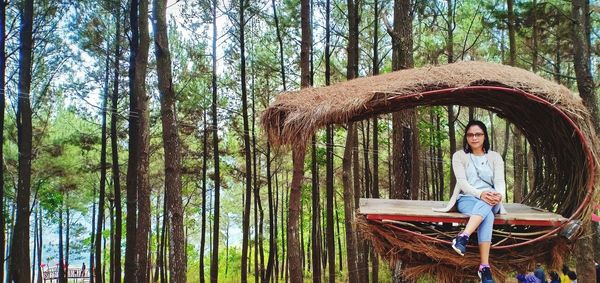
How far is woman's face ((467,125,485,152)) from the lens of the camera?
403cm

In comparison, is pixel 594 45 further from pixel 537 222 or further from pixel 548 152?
pixel 537 222

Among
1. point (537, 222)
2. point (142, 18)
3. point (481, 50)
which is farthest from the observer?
point (481, 50)

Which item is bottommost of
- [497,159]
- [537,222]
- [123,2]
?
[537,222]

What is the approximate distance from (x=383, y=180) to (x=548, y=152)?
18014 mm

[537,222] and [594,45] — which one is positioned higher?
[594,45]

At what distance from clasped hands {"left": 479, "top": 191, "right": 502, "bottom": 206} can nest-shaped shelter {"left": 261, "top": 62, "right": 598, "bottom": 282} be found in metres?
0.23

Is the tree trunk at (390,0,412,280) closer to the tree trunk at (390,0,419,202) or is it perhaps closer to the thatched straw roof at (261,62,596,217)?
the tree trunk at (390,0,419,202)

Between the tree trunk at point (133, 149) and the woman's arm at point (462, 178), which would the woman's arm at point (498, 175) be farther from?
the tree trunk at point (133, 149)

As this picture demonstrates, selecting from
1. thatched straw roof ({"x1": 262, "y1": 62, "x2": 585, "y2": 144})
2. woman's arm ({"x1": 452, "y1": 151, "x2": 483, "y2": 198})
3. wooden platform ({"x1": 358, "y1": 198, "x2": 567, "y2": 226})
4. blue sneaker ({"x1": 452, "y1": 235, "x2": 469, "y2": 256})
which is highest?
thatched straw roof ({"x1": 262, "y1": 62, "x2": 585, "y2": 144})

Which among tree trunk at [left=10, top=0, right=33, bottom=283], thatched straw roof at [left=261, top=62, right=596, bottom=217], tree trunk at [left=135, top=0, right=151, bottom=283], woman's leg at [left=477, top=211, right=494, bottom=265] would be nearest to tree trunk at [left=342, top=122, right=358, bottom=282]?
tree trunk at [left=135, top=0, right=151, bottom=283]

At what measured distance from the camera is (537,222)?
368 centimetres

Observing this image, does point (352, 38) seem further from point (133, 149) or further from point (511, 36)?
point (133, 149)

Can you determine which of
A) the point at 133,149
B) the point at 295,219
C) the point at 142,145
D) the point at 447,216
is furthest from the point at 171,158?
the point at 447,216

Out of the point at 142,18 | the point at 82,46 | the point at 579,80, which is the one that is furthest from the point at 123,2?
the point at 579,80
